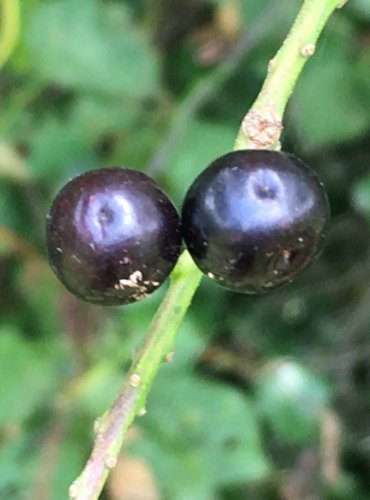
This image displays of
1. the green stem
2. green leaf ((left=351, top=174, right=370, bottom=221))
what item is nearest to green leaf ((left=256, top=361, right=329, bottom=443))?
green leaf ((left=351, top=174, right=370, bottom=221))

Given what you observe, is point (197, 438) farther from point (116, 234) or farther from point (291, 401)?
point (116, 234)

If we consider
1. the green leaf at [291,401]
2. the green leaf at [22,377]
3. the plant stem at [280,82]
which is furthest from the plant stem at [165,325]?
the green leaf at [291,401]

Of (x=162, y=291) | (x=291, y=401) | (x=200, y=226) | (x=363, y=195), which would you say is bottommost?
(x=291, y=401)

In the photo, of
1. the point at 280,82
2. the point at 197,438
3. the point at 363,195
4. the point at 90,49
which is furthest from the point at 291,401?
the point at 280,82

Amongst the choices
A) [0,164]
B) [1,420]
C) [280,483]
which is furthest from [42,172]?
[280,483]

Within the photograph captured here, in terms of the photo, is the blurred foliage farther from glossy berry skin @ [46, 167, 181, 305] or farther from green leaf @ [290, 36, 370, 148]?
glossy berry skin @ [46, 167, 181, 305]

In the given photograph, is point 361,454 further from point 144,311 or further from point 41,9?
point 41,9
